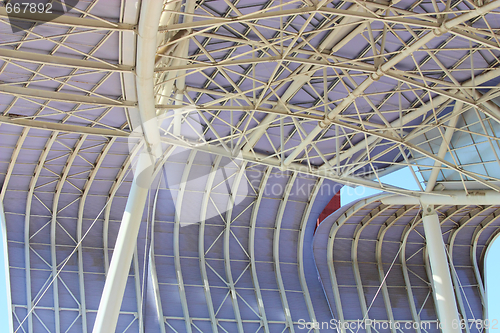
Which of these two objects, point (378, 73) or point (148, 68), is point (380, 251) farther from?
point (148, 68)

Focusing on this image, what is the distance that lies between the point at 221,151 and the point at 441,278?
14998 millimetres

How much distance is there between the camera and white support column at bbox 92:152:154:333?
71.4 ft

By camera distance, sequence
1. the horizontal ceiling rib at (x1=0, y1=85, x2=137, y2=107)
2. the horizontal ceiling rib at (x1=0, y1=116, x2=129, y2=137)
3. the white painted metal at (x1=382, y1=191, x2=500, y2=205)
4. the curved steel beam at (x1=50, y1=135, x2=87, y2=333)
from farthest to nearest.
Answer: the curved steel beam at (x1=50, y1=135, x2=87, y2=333) → the white painted metal at (x1=382, y1=191, x2=500, y2=205) → the horizontal ceiling rib at (x1=0, y1=116, x2=129, y2=137) → the horizontal ceiling rib at (x1=0, y1=85, x2=137, y2=107)

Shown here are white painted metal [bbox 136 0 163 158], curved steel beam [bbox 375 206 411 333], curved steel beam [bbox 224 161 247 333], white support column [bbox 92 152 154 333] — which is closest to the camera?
white painted metal [bbox 136 0 163 158]

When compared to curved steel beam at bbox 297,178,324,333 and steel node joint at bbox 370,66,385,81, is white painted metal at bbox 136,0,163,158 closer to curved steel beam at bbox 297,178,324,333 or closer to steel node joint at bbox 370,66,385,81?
steel node joint at bbox 370,66,385,81

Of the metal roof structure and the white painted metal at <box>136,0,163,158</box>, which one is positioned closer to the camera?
the white painted metal at <box>136,0,163,158</box>

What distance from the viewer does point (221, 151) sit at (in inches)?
1118

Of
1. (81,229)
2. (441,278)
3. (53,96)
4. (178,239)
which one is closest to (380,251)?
(441,278)

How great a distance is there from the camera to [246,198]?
37.0m

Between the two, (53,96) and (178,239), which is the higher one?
(53,96)

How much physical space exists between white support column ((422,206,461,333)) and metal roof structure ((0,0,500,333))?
1.40 m

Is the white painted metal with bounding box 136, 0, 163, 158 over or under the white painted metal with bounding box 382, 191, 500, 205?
over

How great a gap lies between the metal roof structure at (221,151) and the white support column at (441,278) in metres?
1.40

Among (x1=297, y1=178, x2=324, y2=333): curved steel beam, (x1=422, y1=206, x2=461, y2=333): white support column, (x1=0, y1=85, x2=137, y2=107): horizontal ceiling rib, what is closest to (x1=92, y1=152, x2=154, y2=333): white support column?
(x1=0, y1=85, x2=137, y2=107): horizontal ceiling rib
